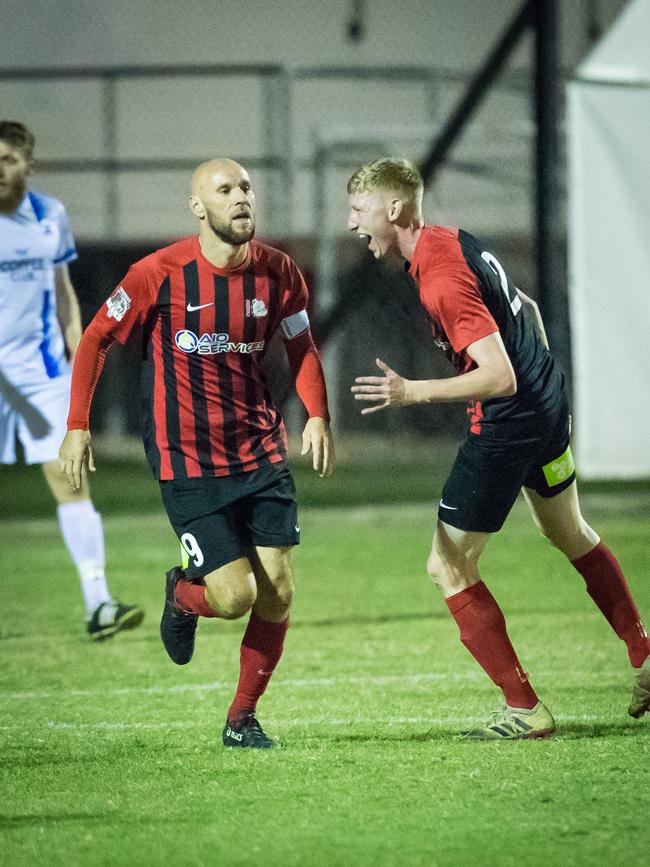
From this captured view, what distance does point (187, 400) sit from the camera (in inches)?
179

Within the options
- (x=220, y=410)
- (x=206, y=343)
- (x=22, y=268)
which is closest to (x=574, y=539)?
(x=220, y=410)

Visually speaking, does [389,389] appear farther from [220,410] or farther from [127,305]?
[127,305]

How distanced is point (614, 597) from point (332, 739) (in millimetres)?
1077

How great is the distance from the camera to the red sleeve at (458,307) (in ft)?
13.2

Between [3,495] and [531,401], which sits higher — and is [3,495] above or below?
below

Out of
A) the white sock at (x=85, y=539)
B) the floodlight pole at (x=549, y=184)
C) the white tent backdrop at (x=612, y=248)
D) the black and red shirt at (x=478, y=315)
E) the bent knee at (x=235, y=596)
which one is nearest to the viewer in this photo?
Result: the black and red shirt at (x=478, y=315)

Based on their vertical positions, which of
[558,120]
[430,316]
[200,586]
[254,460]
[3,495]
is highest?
[558,120]

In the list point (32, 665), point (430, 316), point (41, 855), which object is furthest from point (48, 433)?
point (41, 855)

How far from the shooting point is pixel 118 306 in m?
4.47

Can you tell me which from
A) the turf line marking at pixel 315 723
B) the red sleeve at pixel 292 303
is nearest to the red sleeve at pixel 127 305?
the red sleeve at pixel 292 303

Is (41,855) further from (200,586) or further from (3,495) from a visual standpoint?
(3,495)

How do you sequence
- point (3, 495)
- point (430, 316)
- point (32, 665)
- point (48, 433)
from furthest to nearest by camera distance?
point (3, 495), point (48, 433), point (32, 665), point (430, 316)

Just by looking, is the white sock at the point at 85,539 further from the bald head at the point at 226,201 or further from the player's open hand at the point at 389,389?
the player's open hand at the point at 389,389

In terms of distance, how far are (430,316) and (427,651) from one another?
2175 mm
